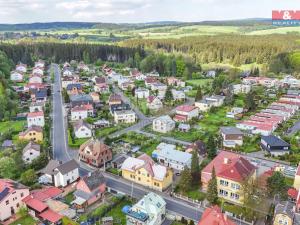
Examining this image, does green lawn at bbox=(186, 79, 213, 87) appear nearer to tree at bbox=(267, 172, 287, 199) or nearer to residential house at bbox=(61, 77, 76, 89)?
residential house at bbox=(61, 77, 76, 89)

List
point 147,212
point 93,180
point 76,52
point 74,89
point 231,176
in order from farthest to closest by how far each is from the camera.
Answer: point 76,52 → point 74,89 → point 93,180 → point 231,176 → point 147,212

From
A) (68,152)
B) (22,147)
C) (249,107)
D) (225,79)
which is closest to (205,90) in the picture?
(225,79)

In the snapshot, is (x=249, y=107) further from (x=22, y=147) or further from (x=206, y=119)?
(x=22, y=147)

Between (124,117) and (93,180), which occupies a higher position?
(124,117)

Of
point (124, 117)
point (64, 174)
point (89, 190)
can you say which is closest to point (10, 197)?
point (64, 174)

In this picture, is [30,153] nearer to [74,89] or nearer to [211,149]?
[211,149]

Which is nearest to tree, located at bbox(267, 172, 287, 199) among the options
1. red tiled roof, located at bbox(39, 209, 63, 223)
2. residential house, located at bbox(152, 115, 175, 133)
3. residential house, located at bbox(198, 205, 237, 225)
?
residential house, located at bbox(198, 205, 237, 225)
